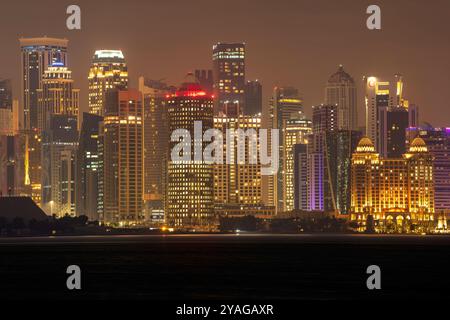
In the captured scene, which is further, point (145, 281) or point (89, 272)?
point (89, 272)

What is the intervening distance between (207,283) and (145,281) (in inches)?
344

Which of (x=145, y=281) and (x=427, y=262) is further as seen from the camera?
(x=427, y=262)

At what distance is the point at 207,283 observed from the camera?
132625 mm
